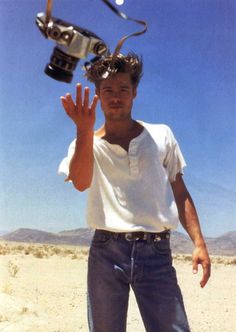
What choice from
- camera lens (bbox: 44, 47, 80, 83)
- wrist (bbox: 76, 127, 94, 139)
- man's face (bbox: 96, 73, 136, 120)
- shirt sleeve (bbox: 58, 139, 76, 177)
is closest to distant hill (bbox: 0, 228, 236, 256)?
shirt sleeve (bbox: 58, 139, 76, 177)

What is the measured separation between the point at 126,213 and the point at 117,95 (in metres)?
0.56

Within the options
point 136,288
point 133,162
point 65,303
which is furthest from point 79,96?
point 65,303

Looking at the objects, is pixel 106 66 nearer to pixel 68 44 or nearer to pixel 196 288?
pixel 68 44

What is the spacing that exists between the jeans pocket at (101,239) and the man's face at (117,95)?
56 cm

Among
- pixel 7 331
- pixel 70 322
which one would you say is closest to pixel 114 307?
pixel 7 331

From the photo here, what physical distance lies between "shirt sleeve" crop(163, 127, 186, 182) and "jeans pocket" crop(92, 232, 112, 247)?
46cm

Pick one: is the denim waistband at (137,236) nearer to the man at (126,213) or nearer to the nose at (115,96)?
the man at (126,213)

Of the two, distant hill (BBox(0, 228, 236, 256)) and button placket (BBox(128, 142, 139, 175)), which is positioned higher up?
button placket (BBox(128, 142, 139, 175))

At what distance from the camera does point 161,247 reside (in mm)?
2535

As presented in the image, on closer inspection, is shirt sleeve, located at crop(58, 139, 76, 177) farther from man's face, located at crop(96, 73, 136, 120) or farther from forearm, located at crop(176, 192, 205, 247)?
forearm, located at crop(176, 192, 205, 247)

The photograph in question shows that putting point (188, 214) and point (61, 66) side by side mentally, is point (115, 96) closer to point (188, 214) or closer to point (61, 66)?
point (188, 214)

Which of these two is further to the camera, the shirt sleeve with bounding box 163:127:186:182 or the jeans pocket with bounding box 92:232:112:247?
the shirt sleeve with bounding box 163:127:186:182

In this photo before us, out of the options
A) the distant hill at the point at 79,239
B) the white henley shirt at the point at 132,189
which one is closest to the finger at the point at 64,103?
the white henley shirt at the point at 132,189

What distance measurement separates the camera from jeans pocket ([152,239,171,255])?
252cm
